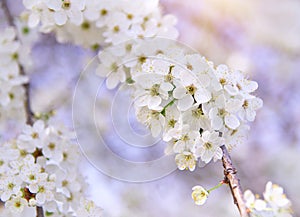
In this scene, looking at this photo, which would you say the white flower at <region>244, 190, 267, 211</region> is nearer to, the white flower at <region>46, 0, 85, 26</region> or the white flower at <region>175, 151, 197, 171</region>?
the white flower at <region>175, 151, 197, 171</region>

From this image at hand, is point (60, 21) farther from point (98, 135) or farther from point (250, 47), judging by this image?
point (250, 47)

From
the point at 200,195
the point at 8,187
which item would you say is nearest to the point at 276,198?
the point at 200,195

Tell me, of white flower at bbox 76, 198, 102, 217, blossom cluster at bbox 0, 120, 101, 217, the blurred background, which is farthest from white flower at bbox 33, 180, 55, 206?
the blurred background

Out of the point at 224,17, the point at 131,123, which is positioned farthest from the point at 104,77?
the point at 224,17

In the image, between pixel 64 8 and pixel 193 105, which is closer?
pixel 193 105

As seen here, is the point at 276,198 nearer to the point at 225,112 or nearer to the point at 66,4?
the point at 225,112
